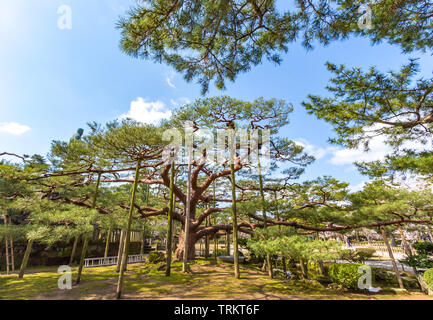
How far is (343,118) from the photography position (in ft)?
15.2

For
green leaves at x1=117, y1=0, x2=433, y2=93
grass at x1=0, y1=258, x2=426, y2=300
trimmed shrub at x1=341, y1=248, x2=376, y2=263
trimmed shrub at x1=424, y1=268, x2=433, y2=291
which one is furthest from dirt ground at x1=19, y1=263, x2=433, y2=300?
green leaves at x1=117, y1=0, x2=433, y2=93

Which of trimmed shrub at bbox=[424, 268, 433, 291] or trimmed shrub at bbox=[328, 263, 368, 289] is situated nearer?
trimmed shrub at bbox=[424, 268, 433, 291]

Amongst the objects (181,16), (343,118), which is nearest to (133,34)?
(181,16)

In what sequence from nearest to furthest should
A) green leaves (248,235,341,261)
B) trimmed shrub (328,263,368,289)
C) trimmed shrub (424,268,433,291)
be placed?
green leaves (248,235,341,261) < trimmed shrub (424,268,433,291) < trimmed shrub (328,263,368,289)

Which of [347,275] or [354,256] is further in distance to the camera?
[354,256]

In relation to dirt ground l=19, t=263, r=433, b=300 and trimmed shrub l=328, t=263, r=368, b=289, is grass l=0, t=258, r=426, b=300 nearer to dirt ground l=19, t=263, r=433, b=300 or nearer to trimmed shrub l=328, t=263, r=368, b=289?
dirt ground l=19, t=263, r=433, b=300

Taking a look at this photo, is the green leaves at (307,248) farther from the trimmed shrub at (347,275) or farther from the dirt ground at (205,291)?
the trimmed shrub at (347,275)

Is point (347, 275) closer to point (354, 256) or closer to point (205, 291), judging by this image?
point (354, 256)

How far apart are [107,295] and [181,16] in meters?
7.13

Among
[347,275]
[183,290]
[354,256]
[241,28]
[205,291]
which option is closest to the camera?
[241,28]

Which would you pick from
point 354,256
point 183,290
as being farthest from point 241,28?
point 354,256

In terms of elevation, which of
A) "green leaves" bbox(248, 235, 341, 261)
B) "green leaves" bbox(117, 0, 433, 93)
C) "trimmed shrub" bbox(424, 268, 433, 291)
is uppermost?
"green leaves" bbox(117, 0, 433, 93)

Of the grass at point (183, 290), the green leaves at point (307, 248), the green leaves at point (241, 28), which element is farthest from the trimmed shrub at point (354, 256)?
the green leaves at point (241, 28)

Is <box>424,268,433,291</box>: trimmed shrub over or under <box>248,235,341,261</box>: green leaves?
under
